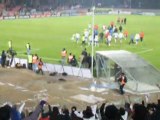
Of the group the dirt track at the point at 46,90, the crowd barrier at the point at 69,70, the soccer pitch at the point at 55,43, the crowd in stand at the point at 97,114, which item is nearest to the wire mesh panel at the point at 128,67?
the crowd barrier at the point at 69,70

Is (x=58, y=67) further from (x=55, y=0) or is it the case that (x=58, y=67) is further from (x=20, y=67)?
(x=55, y=0)

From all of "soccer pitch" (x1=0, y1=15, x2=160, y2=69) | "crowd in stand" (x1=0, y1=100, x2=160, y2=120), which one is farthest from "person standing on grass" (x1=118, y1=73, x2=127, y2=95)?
"crowd in stand" (x1=0, y1=100, x2=160, y2=120)

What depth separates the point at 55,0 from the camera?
10250 cm

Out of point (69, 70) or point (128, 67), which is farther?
point (69, 70)

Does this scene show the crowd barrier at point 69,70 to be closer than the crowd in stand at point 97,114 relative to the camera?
No

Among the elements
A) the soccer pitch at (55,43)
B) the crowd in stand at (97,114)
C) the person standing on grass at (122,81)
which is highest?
the crowd in stand at (97,114)

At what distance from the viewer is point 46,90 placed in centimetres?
2264

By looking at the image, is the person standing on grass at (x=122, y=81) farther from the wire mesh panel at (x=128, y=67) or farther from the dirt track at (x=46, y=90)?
the wire mesh panel at (x=128, y=67)

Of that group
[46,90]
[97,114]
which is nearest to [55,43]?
[46,90]

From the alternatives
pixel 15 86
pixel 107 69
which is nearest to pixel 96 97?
pixel 107 69

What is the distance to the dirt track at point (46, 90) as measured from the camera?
20203mm

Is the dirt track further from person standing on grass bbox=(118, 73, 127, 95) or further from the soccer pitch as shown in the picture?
the soccer pitch

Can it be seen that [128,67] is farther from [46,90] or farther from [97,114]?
[97,114]

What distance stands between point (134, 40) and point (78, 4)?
63.0 meters
